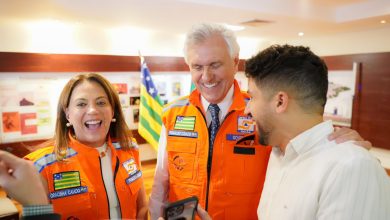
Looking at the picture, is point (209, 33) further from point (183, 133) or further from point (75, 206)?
point (75, 206)

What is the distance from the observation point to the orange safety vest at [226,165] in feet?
4.90

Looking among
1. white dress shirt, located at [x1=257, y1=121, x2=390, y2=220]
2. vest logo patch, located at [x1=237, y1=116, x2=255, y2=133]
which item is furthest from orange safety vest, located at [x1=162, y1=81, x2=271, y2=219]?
white dress shirt, located at [x1=257, y1=121, x2=390, y2=220]

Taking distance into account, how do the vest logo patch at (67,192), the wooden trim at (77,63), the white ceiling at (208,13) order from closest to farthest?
the vest logo patch at (67,192)
the white ceiling at (208,13)
the wooden trim at (77,63)

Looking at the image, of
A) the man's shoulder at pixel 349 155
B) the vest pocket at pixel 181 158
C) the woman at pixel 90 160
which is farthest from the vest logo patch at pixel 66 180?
the man's shoulder at pixel 349 155

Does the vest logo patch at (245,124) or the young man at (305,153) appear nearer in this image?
the young man at (305,153)

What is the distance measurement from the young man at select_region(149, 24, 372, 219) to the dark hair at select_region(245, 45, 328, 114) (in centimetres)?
44

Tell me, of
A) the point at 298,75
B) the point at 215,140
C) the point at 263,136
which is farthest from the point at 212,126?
Result: the point at 298,75

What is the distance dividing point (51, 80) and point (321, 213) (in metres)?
4.47

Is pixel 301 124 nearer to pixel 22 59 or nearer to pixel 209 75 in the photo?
pixel 209 75

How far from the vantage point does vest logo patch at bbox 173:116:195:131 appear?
5.36ft

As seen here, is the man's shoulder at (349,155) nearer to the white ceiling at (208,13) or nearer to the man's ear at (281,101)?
the man's ear at (281,101)

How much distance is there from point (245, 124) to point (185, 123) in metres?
0.33

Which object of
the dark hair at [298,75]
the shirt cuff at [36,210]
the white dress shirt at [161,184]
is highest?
the dark hair at [298,75]

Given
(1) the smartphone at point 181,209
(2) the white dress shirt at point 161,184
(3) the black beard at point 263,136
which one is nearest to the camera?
(1) the smartphone at point 181,209
